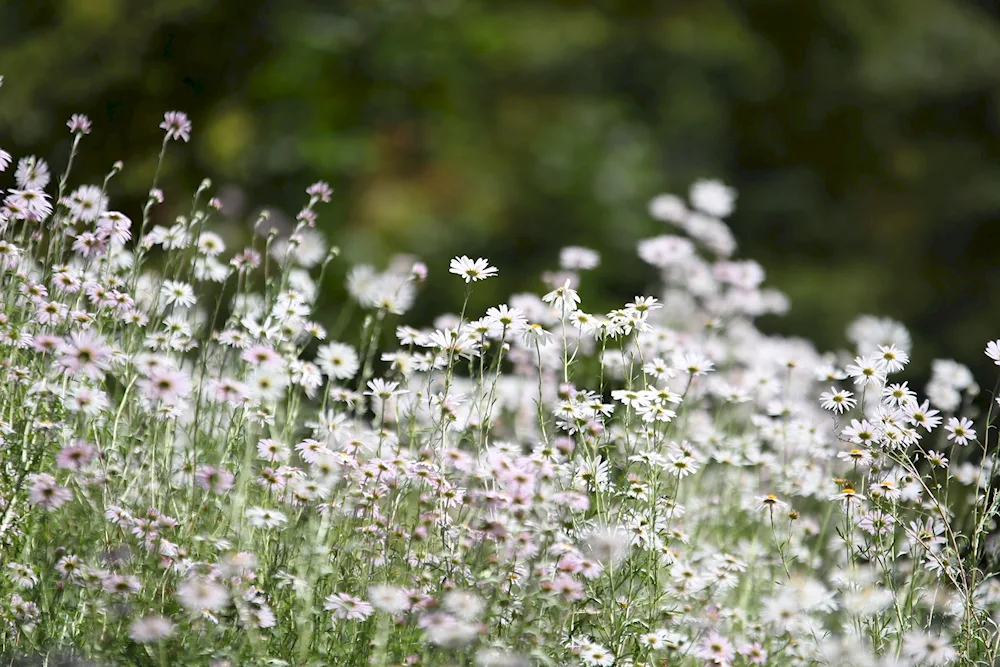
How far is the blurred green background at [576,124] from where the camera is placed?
19.8ft

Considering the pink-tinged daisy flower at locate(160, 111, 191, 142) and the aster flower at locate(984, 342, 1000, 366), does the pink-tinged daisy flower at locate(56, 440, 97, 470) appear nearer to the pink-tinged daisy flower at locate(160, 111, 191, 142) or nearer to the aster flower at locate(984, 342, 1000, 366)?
the pink-tinged daisy flower at locate(160, 111, 191, 142)

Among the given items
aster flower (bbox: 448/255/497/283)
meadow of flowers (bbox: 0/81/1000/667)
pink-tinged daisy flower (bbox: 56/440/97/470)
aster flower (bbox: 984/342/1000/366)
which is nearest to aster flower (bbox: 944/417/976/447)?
meadow of flowers (bbox: 0/81/1000/667)

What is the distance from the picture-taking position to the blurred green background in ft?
19.8

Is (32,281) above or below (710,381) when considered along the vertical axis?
below

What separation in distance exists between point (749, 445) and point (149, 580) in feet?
6.10

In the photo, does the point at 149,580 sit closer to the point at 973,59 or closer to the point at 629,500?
the point at 629,500

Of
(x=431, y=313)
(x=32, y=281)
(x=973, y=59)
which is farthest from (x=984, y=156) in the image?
(x=32, y=281)

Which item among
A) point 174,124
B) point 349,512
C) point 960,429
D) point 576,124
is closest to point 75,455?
point 349,512

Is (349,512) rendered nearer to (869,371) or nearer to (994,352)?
(869,371)

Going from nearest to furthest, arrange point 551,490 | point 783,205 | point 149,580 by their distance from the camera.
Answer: point 149,580, point 551,490, point 783,205

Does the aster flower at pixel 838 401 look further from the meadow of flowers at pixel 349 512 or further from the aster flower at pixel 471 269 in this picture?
the aster flower at pixel 471 269

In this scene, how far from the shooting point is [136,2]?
633 centimetres

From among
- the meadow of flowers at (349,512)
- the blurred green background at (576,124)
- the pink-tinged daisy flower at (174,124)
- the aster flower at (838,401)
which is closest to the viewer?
the meadow of flowers at (349,512)

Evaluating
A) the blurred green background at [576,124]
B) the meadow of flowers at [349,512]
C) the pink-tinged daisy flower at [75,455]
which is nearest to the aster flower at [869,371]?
the meadow of flowers at [349,512]
